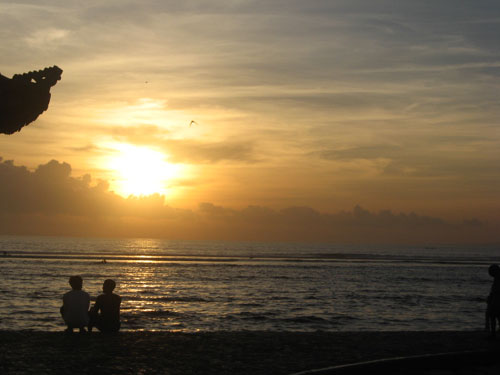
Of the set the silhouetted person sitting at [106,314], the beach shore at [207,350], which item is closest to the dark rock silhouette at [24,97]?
the silhouetted person sitting at [106,314]

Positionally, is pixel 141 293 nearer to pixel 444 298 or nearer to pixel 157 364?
pixel 444 298

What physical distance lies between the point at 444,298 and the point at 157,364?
32.5 meters

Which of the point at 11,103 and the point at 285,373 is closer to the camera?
the point at 285,373

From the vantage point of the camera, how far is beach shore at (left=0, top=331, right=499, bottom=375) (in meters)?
10.6

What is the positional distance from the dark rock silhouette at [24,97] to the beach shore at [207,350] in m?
4.93

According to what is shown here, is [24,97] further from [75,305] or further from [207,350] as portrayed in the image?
[207,350]

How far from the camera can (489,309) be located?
14055 millimetres

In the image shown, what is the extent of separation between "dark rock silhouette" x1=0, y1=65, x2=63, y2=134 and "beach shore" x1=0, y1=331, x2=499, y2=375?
493 cm

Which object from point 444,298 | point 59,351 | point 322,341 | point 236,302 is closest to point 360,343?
point 322,341

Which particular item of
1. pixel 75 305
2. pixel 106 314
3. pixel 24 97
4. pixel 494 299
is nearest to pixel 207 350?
pixel 106 314

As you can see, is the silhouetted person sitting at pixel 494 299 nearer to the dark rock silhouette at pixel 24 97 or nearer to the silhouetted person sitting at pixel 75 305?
the silhouetted person sitting at pixel 75 305

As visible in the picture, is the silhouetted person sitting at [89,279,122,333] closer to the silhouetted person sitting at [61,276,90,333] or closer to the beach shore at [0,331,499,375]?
the beach shore at [0,331,499,375]

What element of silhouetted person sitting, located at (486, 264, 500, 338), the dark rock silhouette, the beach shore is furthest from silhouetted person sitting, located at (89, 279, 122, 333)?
silhouetted person sitting, located at (486, 264, 500, 338)

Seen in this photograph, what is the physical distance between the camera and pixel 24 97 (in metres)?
11.8
